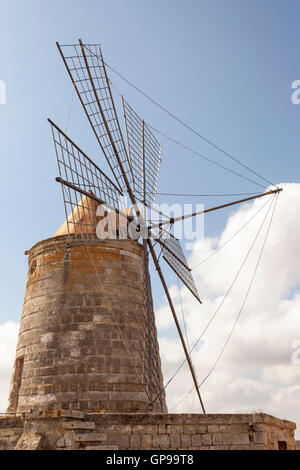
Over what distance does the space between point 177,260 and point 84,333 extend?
14.8 ft

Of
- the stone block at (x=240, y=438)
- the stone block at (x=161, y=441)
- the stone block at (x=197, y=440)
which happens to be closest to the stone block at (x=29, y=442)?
the stone block at (x=161, y=441)

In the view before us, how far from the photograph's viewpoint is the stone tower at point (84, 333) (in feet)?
29.7

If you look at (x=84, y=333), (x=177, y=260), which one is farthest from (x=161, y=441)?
(x=177, y=260)

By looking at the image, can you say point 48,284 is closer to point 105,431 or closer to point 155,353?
Result: point 155,353

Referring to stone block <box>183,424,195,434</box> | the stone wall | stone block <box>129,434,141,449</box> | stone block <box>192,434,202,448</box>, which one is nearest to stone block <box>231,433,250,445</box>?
the stone wall

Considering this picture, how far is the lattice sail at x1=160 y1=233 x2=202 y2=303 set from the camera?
1234 cm

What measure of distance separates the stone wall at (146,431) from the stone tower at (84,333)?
1.95m

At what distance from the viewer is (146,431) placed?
6367 mm

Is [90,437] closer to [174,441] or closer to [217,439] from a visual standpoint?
[174,441]

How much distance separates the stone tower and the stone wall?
6.39 ft

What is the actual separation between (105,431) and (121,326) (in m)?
3.61

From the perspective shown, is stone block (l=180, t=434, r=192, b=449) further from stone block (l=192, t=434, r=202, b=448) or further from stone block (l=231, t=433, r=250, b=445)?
stone block (l=231, t=433, r=250, b=445)

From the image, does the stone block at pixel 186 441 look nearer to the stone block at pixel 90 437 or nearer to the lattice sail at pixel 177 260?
the stone block at pixel 90 437
